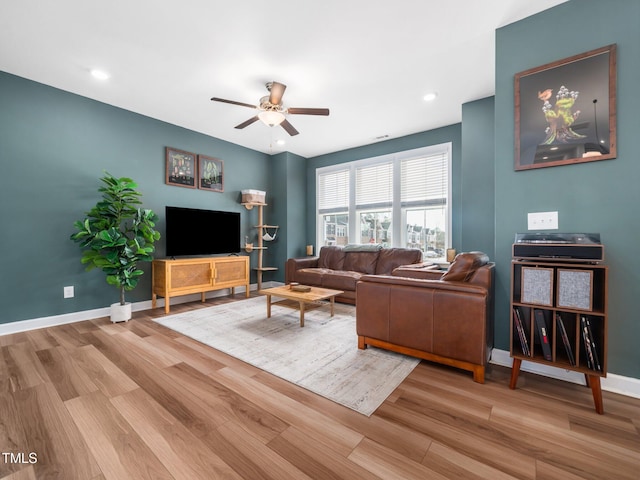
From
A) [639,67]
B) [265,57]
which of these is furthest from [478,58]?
[265,57]

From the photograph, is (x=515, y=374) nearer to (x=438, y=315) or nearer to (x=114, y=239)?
(x=438, y=315)

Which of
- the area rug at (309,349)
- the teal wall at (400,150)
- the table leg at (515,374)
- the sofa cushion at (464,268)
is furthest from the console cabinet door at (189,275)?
the table leg at (515,374)

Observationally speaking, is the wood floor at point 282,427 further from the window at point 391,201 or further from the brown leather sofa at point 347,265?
the window at point 391,201

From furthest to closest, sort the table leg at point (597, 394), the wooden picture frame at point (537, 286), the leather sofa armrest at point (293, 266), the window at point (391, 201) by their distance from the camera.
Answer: the leather sofa armrest at point (293, 266) → the window at point (391, 201) → the wooden picture frame at point (537, 286) → the table leg at point (597, 394)

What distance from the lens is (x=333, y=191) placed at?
5.82 m

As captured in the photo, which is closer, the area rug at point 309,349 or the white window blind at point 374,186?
the area rug at point 309,349

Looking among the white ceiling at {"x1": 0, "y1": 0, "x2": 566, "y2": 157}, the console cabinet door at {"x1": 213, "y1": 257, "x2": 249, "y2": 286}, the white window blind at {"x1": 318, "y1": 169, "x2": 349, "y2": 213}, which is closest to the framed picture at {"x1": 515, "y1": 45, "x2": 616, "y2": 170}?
the white ceiling at {"x1": 0, "y1": 0, "x2": 566, "y2": 157}

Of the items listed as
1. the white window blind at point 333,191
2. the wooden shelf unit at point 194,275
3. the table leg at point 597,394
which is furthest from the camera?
the white window blind at point 333,191

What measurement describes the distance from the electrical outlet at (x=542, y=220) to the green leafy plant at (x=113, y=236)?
4099 millimetres

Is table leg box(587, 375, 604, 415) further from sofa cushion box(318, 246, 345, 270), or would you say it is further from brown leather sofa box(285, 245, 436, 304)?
sofa cushion box(318, 246, 345, 270)

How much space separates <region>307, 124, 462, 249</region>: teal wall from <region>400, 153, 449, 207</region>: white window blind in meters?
0.17

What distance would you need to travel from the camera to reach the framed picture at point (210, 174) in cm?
471

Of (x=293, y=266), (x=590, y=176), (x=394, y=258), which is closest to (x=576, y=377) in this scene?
(x=590, y=176)

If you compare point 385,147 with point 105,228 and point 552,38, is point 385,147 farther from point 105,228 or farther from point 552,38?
point 105,228
